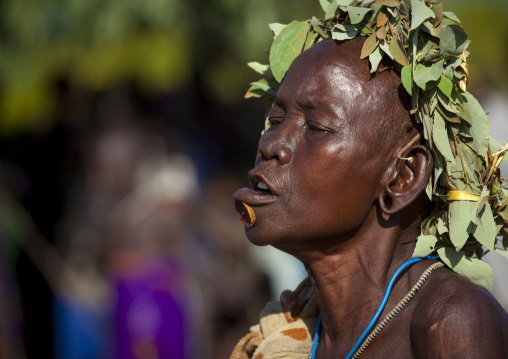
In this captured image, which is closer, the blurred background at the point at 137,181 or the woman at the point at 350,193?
the woman at the point at 350,193

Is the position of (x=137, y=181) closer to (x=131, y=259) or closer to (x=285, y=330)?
(x=131, y=259)

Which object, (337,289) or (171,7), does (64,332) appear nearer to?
(171,7)

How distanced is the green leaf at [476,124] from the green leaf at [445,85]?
0.10m

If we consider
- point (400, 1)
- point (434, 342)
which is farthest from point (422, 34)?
point (434, 342)

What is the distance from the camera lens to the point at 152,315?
22.3 ft

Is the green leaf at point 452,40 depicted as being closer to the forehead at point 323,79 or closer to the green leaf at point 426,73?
the green leaf at point 426,73

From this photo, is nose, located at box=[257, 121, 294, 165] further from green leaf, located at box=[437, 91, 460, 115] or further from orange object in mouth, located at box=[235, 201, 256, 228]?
green leaf, located at box=[437, 91, 460, 115]

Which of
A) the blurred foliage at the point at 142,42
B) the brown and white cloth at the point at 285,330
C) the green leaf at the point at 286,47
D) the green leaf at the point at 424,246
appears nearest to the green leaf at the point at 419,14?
the green leaf at the point at 286,47

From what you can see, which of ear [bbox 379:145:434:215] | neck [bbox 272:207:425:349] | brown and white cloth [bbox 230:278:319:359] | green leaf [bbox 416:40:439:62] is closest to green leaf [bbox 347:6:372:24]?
green leaf [bbox 416:40:439:62]

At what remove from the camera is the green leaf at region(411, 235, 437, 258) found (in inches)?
102

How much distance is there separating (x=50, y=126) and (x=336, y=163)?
7712mm

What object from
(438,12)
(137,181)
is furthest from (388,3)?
(137,181)

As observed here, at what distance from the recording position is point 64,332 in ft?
26.1

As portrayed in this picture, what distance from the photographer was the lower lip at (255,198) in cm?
260
